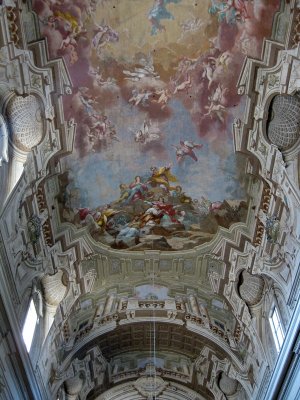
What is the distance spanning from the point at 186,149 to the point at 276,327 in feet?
20.9

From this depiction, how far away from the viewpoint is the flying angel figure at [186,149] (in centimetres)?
1455

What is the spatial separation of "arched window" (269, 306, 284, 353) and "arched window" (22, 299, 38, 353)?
7512mm

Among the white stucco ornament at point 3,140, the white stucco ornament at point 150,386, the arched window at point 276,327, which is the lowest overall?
the white stucco ornament at point 150,386

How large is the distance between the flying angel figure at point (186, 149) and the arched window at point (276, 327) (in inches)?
221

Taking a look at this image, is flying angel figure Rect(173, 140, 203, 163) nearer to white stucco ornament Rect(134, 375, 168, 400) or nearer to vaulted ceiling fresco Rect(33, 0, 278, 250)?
vaulted ceiling fresco Rect(33, 0, 278, 250)

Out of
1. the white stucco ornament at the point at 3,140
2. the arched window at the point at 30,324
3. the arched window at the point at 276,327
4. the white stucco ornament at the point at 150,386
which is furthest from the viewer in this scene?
the white stucco ornament at the point at 150,386

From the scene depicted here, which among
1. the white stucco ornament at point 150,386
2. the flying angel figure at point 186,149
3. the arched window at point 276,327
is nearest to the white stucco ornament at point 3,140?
→ the flying angel figure at point 186,149

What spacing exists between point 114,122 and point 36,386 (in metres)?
8.26

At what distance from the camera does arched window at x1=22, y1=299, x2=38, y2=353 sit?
1307 cm

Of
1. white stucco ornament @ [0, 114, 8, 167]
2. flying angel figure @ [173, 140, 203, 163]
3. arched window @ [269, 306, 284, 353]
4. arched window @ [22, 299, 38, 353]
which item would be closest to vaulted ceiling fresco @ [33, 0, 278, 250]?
flying angel figure @ [173, 140, 203, 163]

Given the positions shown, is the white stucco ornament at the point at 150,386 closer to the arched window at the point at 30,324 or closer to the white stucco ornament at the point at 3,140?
the arched window at the point at 30,324

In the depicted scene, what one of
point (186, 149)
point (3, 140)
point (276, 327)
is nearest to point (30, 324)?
point (3, 140)

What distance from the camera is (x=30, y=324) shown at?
44.5ft

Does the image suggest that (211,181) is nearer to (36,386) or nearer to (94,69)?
(94,69)
